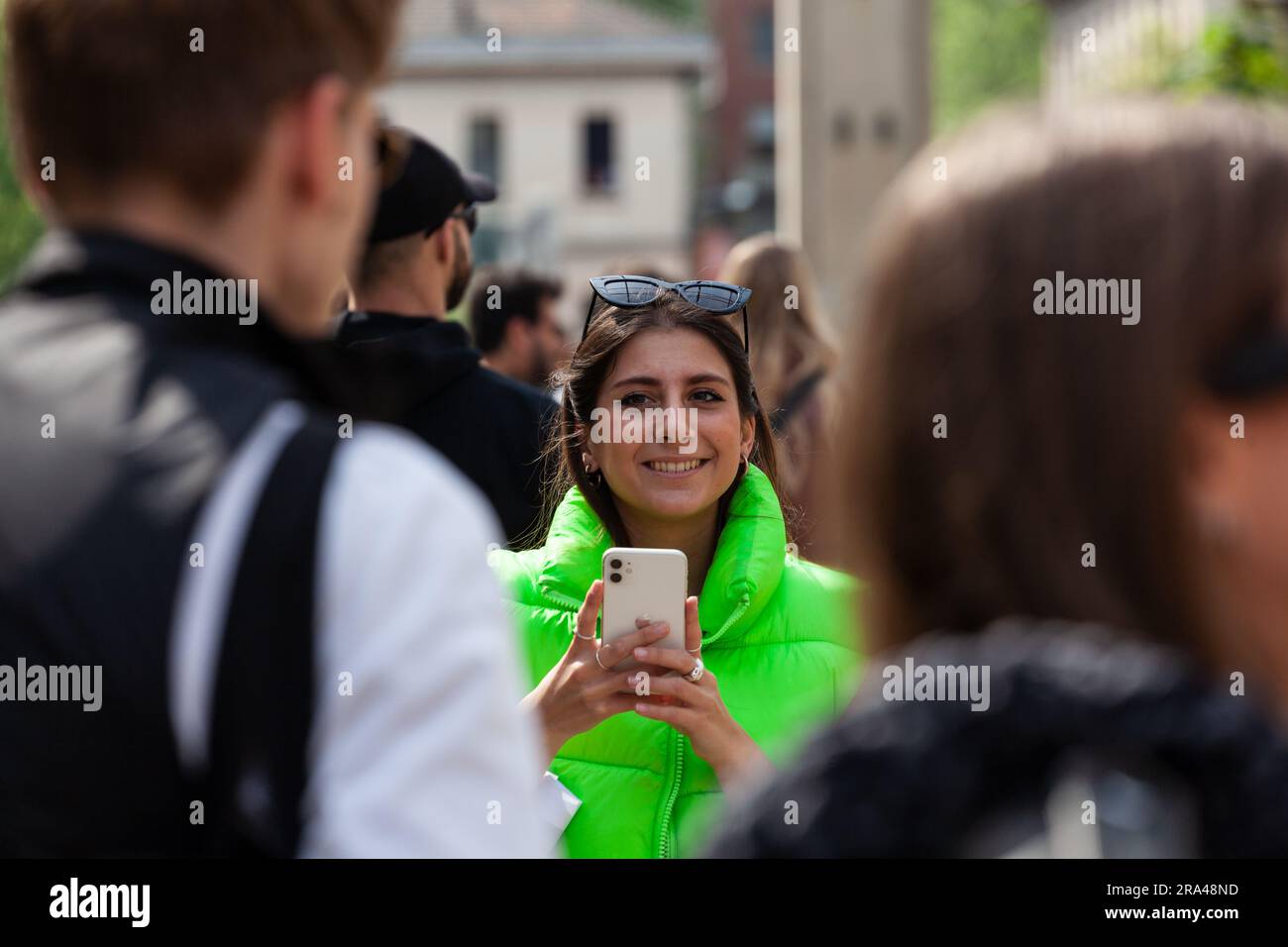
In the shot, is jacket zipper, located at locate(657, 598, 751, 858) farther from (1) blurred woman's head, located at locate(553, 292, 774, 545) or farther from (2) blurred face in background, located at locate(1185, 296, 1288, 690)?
(2) blurred face in background, located at locate(1185, 296, 1288, 690)

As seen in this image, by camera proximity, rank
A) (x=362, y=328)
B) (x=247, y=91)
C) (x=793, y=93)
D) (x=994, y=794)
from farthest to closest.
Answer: (x=793, y=93)
(x=362, y=328)
(x=247, y=91)
(x=994, y=794)

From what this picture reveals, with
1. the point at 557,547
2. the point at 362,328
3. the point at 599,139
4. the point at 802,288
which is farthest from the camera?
the point at 599,139

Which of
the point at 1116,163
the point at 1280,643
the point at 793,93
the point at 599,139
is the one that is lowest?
the point at 1280,643

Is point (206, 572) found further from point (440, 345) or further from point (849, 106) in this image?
point (849, 106)

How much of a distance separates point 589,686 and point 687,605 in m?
0.23

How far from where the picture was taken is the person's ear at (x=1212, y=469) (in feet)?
4.20

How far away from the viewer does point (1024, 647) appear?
1222 mm

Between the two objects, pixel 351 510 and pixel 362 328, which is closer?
pixel 351 510

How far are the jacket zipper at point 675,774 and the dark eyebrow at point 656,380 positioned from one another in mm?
626

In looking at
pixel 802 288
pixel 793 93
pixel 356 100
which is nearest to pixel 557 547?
pixel 356 100

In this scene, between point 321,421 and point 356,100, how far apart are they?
11.9 inches

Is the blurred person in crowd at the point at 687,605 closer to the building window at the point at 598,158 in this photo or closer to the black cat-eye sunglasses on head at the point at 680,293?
the black cat-eye sunglasses on head at the point at 680,293

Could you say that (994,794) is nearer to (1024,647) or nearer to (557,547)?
(1024,647)

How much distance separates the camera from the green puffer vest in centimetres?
319
